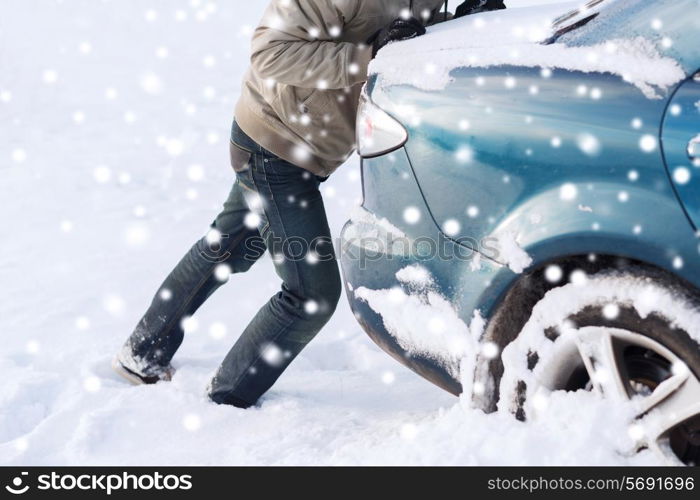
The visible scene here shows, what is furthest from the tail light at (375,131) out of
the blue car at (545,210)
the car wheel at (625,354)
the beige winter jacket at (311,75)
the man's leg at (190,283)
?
the man's leg at (190,283)

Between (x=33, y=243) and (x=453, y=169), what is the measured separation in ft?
11.2

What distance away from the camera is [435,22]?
2637 mm

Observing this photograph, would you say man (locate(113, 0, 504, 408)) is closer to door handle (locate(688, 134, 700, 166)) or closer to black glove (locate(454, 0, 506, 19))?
black glove (locate(454, 0, 506, 19))

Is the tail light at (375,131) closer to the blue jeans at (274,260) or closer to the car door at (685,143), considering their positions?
the blue jeans at (274,260)

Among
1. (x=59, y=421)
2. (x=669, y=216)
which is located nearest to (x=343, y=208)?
(x=59, y=421)

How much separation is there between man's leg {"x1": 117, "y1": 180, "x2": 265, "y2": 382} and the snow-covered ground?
14 cm

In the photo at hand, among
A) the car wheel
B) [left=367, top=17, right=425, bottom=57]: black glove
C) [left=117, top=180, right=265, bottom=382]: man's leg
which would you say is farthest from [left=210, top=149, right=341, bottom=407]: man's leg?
the car wheel

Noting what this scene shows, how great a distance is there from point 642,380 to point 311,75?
1.26 m

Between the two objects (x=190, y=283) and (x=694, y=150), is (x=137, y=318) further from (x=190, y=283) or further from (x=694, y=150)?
(x=694, y=150)

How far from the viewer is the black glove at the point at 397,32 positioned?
86.0 inches

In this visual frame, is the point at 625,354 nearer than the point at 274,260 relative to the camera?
Yes

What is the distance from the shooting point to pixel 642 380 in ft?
5.83

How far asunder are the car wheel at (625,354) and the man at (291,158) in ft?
2.89

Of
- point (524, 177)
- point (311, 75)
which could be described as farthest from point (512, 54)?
point (311, 75)
